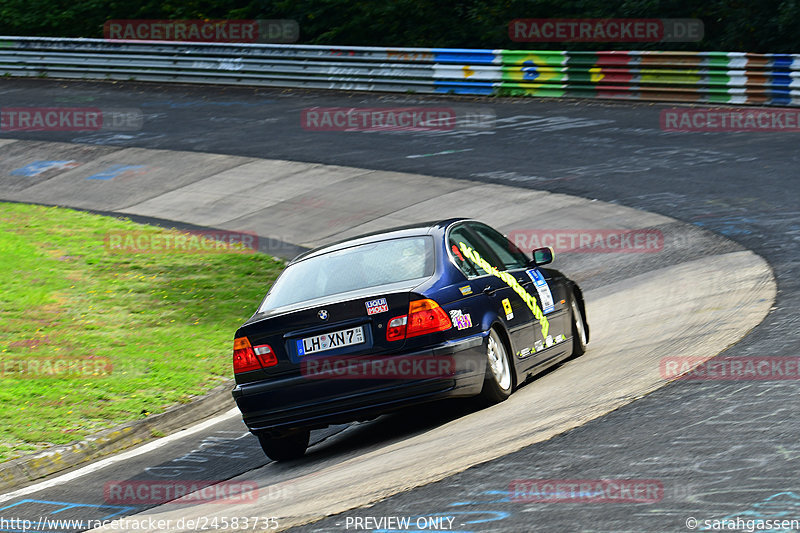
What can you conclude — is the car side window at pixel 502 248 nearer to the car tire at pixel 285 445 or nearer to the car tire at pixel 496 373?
the car tire at pixel 496 373

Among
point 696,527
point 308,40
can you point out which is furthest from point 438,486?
point 308,40

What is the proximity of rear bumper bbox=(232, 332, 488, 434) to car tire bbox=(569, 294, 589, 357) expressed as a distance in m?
2.29

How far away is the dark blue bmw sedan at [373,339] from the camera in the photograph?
24.7 feet

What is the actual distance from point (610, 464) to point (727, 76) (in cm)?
1891

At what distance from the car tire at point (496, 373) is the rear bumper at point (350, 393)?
0.11m

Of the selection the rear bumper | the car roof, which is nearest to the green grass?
the rear bumper

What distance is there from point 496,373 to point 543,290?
145cm

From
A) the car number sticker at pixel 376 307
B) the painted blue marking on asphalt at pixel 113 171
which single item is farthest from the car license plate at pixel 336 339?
the painted blue marking on asphalt at pixel 113 171

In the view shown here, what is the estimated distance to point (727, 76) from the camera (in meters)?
23.2

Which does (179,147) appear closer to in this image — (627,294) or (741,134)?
(741,134)

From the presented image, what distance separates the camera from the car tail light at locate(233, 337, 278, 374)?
25.3 ft

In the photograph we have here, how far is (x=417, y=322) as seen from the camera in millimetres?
7539

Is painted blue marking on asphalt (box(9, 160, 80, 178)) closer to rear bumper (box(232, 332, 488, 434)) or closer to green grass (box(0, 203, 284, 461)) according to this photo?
green grass (box(0, 203, 284, 461))

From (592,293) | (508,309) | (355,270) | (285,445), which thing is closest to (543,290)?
(508,309)
